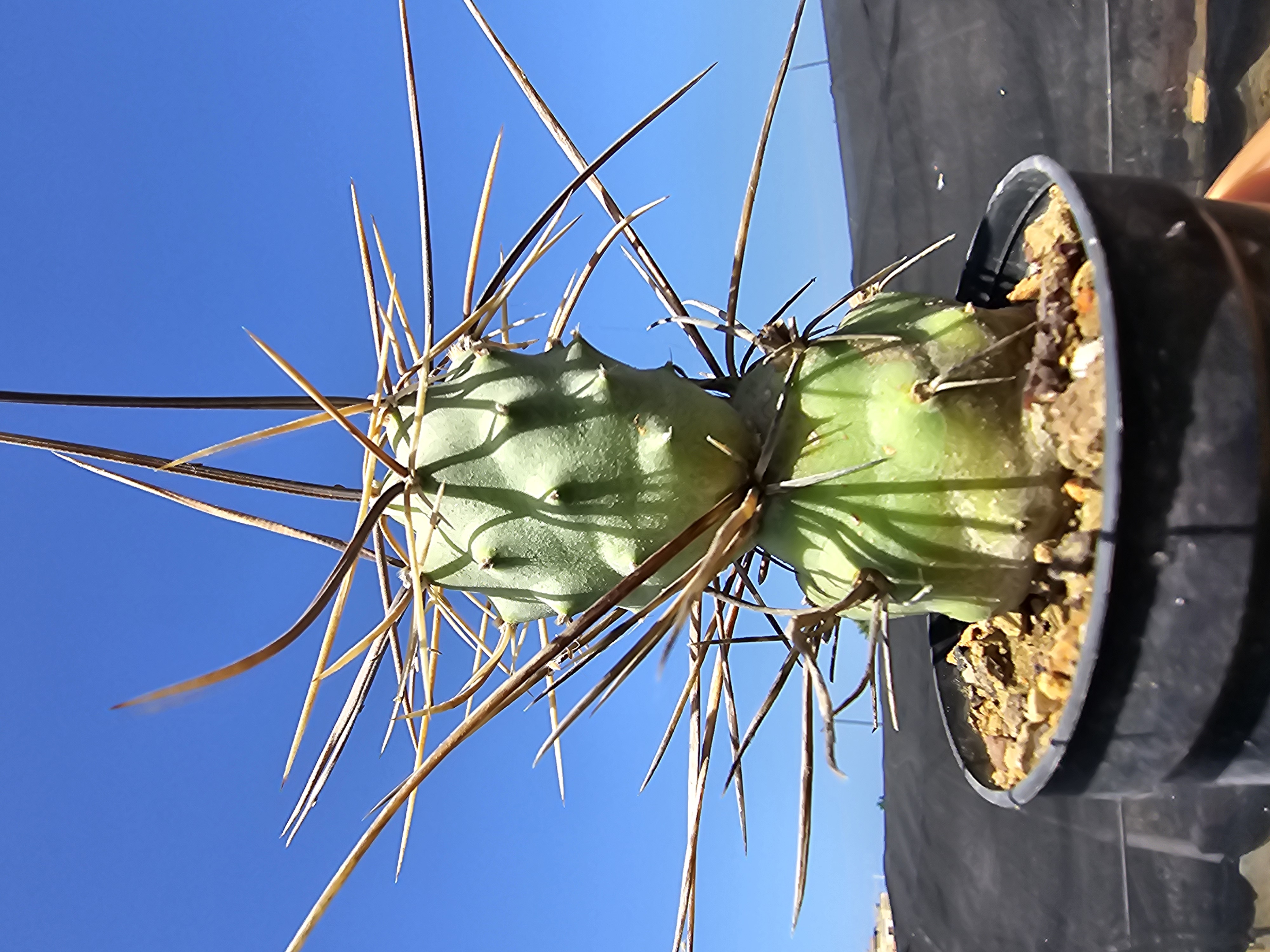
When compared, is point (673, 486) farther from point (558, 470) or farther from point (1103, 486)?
point (1103, 486)

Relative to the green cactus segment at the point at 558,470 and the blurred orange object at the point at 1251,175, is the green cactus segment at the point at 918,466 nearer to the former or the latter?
the green cactus segment at the point at 558,470

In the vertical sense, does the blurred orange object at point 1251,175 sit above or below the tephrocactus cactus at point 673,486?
above

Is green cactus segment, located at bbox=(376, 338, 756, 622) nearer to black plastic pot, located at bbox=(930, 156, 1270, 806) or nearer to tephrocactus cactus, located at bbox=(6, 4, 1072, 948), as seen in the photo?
tephrocactus cactus, located at bbox=(6, 4, 1072, 948)

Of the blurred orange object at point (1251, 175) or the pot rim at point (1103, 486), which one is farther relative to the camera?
the blurred orange object at point (1251, 175)

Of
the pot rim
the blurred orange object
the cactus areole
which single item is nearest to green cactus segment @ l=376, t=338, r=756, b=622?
the cactus areole

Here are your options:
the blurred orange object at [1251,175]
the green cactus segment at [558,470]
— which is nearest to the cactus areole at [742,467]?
the green cactus segment at [558,470]

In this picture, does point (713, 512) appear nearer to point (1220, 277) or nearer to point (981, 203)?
point (1220, 277)
